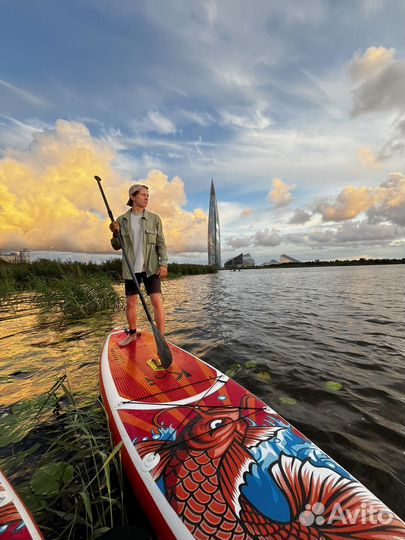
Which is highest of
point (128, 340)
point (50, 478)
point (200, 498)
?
point (128, 340)

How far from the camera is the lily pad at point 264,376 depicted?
12.8 feet

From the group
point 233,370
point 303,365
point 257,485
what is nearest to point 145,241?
point 233,370

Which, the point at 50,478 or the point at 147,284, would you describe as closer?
the point at 50,478

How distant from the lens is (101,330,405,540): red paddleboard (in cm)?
135

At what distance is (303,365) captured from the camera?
14.3ft

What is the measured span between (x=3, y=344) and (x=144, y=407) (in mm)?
5067

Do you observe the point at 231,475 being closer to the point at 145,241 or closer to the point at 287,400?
the point at 287,400

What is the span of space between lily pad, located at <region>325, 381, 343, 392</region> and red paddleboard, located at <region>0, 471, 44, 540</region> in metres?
3.56

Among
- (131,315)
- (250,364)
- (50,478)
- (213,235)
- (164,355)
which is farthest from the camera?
(213,235)

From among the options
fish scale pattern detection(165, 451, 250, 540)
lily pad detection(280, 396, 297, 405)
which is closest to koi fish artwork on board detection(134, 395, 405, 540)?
fish scale pattern detection(165, 451, 250, 540)

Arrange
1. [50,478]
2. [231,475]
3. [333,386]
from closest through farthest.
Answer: [231,475] → [50,478] → [333,386]

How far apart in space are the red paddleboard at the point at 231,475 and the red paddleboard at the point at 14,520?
654mm

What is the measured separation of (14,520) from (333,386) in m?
3.77

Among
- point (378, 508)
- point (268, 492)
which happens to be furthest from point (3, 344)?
point (378, 508)
